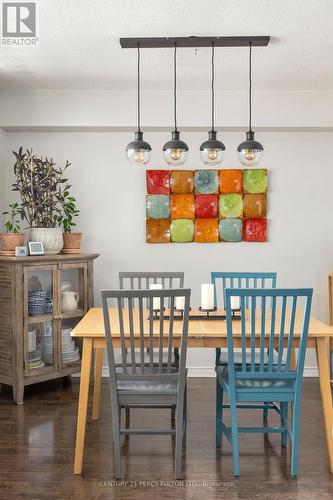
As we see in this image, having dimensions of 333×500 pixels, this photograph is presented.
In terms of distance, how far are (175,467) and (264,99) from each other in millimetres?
3098

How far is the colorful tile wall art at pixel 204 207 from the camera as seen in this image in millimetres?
4582

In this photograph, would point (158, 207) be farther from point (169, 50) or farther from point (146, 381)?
point (146, 381)

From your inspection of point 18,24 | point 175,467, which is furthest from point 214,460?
point 18,24

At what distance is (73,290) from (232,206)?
157 cm

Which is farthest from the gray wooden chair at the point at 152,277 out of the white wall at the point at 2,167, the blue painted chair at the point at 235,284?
the white wall at the point at 2,167

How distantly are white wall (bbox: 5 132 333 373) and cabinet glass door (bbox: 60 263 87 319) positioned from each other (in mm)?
424

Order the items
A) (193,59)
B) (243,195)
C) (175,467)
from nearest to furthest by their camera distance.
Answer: (175,467)
(193,59)
(243,195)

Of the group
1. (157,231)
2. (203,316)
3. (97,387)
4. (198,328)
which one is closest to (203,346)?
(198,328)

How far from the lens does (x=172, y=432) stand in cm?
264

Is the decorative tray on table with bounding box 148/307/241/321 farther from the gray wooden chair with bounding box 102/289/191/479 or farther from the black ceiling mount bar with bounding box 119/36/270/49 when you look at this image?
the black ceiling mount bar with bounding box 119/36/270/49

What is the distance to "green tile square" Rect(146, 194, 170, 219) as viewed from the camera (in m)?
4.58

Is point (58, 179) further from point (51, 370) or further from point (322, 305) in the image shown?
point (322, 305)

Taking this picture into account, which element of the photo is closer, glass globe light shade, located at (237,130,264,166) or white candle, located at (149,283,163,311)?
glass globe light shade, located at (237,130,264,166)

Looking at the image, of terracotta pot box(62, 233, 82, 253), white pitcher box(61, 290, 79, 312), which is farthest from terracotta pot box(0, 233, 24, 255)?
white pitcher box(61, 290, 79, 312)
